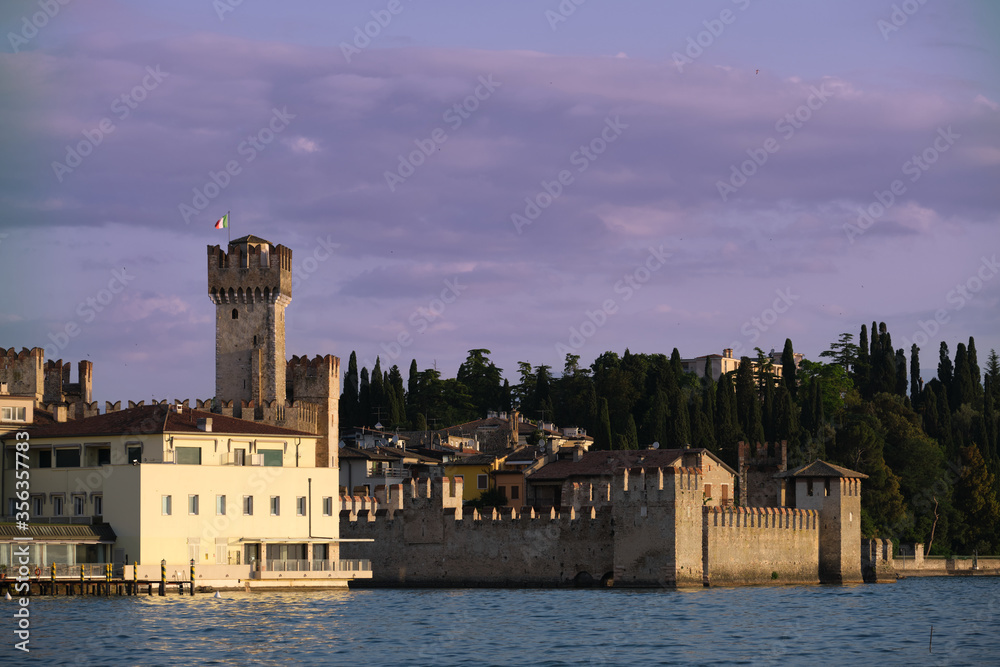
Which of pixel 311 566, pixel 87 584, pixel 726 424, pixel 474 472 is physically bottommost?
pixel 87 584

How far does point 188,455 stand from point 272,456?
4.09 m

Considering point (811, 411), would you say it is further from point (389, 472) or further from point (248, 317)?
point (248, 317)

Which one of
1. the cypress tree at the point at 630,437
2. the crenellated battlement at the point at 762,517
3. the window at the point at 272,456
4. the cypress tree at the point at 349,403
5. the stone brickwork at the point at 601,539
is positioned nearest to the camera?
the window at the point at 272,456

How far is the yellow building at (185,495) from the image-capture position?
58406 mm

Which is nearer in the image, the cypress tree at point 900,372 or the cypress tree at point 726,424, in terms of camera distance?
the cypress tree at point 726,424

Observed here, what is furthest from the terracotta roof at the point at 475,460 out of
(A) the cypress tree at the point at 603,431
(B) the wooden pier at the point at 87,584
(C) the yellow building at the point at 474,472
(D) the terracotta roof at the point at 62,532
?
(B) the wooden pier at the point at 87,584

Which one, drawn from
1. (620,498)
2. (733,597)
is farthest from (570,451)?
(733,597)

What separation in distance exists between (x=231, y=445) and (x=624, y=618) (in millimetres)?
17797

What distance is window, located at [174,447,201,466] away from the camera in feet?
199

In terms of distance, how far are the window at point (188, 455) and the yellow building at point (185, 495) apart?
1.5 inches

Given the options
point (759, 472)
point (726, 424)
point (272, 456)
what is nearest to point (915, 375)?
point (726, 424)

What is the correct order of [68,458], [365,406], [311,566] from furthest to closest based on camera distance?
[365,406]
[311,566]
[68,458]

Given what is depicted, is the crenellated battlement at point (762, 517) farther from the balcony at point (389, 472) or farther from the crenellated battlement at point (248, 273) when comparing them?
the crenellated battlement at point (248, 273)

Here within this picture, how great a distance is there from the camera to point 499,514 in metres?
75.1
